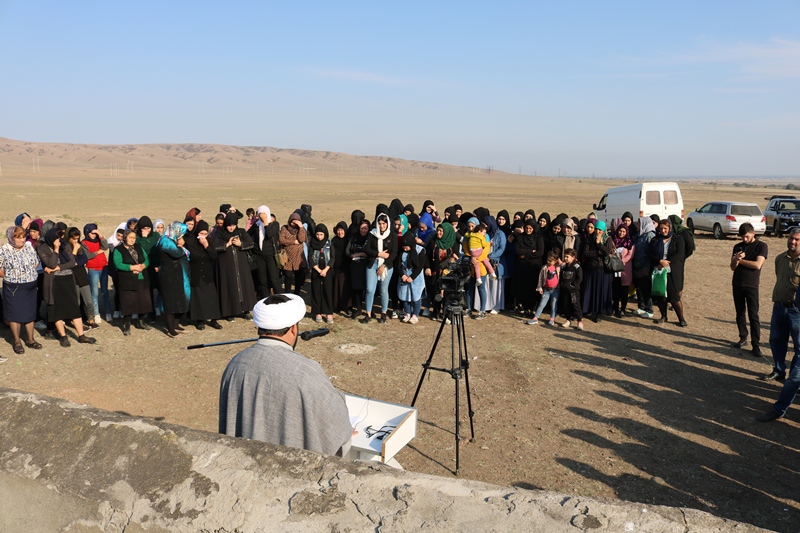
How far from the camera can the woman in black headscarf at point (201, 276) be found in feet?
28.5

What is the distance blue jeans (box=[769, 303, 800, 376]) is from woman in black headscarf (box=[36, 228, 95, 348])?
8914 millimetres

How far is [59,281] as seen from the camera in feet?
25.8

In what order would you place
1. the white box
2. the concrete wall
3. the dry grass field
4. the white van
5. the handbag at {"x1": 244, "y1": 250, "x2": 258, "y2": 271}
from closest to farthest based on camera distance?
the concrete wall < the white box < the dry grass field < the handbag at {"x1": 244, "y1": 250, "x2": 258, "y2": 271} < the white van

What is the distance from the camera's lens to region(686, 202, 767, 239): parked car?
2166 cm

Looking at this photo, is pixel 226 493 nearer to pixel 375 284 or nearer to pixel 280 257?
pixel 375 284

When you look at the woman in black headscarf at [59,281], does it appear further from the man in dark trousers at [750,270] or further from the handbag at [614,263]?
the man in dark trousers at [750,270]

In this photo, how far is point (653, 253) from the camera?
919cm

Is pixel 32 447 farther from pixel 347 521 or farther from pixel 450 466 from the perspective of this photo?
pixel 450 466

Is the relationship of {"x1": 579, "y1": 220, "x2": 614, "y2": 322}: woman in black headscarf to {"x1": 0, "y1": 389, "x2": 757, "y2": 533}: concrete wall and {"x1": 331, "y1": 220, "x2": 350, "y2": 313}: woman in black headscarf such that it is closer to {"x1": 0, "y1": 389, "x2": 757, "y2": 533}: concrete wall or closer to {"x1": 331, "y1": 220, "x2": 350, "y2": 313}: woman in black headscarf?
{"x1": 331, "y1": 220, "x2": 350, "y2": 313}: woman in black headscarf

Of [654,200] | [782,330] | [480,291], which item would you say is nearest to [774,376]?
[782,330]

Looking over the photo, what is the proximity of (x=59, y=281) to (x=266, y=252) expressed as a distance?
301 cm

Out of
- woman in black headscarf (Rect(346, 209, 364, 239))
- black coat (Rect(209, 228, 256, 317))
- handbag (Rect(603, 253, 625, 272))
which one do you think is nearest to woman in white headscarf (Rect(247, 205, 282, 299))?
black coat (Rect(209, 228, 256, 317))

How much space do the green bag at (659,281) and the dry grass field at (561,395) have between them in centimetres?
60

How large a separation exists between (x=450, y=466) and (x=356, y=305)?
5.23 metres
